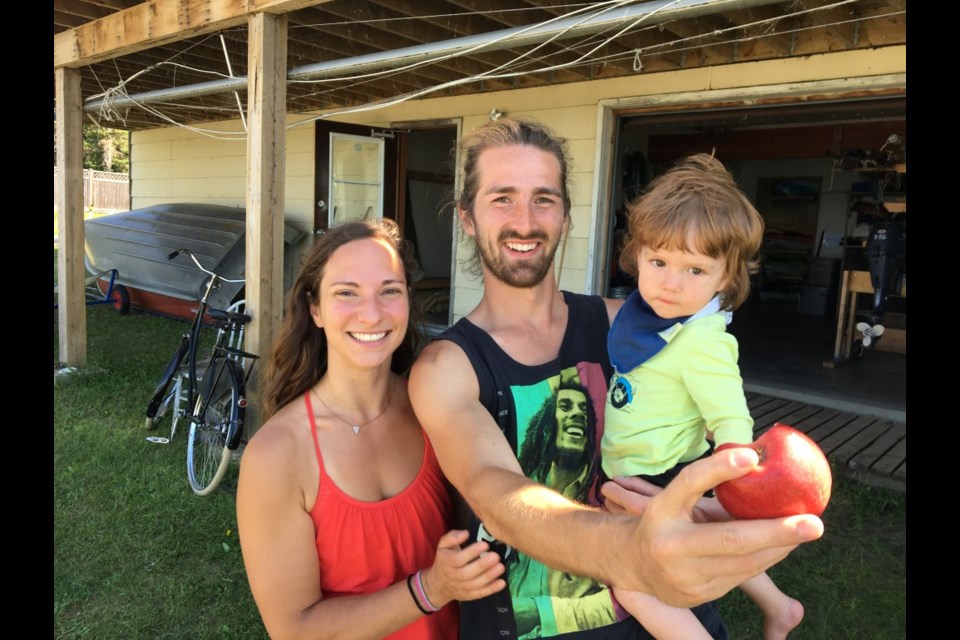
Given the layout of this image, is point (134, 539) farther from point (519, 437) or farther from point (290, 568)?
point (519, 437)

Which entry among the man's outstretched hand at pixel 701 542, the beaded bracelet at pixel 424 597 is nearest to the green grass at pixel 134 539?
the beaded bracelet at pixel 424 597

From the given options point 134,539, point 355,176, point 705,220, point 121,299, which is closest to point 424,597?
point 705,220

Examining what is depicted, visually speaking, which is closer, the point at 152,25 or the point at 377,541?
the point at 377,541

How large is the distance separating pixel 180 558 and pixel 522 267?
2.87m

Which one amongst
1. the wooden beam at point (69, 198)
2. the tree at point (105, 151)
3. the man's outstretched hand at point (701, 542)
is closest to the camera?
→ the man's outstretched hand at point (701, 542)

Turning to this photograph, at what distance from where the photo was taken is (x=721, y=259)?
1.44m

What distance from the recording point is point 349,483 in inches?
58.9

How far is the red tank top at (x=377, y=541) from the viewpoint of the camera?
1456 mm

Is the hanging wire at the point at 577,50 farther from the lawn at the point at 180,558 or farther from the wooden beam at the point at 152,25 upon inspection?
the lawn at the point at 180,558

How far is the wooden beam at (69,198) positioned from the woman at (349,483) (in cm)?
573

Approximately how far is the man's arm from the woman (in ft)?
0.65
